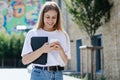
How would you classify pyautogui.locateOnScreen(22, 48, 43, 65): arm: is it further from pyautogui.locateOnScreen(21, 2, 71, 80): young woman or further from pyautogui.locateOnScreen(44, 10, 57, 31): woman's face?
pyautogui.locateOnScreen(44, 10, 57, 31): woman's face

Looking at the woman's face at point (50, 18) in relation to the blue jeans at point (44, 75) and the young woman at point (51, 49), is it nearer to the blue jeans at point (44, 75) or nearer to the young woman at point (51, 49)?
the young woman at point (51, 49)

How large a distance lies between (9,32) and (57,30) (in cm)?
3575

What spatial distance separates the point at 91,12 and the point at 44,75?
13061 mm

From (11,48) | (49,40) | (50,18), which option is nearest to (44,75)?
(49,40)

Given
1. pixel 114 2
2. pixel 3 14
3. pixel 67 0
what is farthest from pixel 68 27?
pixel 3 14

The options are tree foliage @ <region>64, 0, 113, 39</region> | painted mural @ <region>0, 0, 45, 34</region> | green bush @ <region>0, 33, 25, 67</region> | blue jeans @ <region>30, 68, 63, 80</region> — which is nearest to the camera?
blue jeans @ <region>30, 68, 63, 80</region>

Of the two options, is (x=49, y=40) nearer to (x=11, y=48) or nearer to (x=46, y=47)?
(x=46, y=47)

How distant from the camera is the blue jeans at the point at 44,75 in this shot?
3.97 metres

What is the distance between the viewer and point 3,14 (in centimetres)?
3866

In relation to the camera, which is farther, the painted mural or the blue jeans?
the painted mural

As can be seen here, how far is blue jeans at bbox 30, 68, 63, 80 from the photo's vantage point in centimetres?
397

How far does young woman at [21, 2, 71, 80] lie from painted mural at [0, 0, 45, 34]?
114 ft

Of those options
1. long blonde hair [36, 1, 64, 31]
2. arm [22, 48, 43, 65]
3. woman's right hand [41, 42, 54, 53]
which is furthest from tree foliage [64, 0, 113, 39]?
woman's right hand [41, 42, 54, 53]

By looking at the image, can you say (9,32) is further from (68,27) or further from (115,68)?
(115,68)
